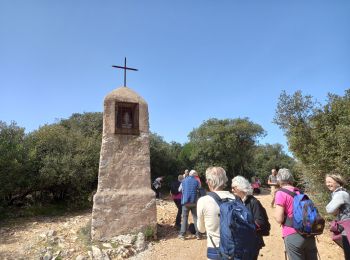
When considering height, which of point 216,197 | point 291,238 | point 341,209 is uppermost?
point 216,197

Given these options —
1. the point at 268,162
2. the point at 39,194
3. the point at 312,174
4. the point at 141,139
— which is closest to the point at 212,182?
the point at 141,139

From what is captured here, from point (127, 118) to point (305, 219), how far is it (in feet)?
20.7

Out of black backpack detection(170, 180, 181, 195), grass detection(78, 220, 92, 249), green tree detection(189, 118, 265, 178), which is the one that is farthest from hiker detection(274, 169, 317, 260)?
green tree detection(189, 118, 265, 178)

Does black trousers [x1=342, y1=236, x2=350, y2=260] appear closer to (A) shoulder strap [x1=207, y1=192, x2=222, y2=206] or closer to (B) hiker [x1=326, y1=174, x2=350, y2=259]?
(B) hiker [x1=326, y1=174, x2=350, y2=259]

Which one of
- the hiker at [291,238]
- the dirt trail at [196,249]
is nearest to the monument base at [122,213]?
the dirt trail at [196,249]

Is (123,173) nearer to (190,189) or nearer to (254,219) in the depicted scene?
(190,189)

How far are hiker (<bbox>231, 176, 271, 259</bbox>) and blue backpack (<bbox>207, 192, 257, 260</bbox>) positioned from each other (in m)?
0.63

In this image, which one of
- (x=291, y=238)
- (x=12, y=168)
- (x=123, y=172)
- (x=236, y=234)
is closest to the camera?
(x=236, y=234)

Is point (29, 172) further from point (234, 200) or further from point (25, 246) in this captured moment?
point (234, 200)

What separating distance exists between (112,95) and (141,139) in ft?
5.20

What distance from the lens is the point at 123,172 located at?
28.0ft

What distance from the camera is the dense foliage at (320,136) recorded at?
8641mm

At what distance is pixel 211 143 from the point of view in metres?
25.6

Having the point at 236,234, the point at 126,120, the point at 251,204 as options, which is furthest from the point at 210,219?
the point at 126,120
